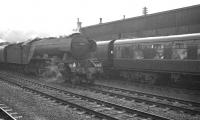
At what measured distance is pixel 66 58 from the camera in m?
15.5

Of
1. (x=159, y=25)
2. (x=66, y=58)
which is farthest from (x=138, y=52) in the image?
(x=159, y=25)

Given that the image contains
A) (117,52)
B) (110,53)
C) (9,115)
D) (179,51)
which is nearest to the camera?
(9,115)

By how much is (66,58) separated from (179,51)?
21.6 ft

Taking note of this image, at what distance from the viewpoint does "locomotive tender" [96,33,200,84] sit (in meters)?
13.2

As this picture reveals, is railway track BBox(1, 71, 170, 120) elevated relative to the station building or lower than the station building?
lower

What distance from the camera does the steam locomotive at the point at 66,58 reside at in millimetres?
15031

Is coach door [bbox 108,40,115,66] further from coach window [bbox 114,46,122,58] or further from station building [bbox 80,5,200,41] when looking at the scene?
station building [bbox 80,5,200,41]

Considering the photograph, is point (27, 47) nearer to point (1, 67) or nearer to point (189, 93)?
point (1, 67)

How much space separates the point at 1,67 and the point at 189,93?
Answer: 22.7 m

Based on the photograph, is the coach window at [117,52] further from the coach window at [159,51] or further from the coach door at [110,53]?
the coach window at [159,51]

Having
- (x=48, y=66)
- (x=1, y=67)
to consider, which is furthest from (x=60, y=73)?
(x=1, y=67)

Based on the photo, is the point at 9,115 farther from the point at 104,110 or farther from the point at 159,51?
the point at 159,51

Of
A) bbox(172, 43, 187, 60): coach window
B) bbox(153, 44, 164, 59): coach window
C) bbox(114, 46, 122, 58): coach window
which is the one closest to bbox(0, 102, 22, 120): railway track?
bbox(172, 43, 187, 60): coach window

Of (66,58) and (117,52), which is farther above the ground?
(117,52)
